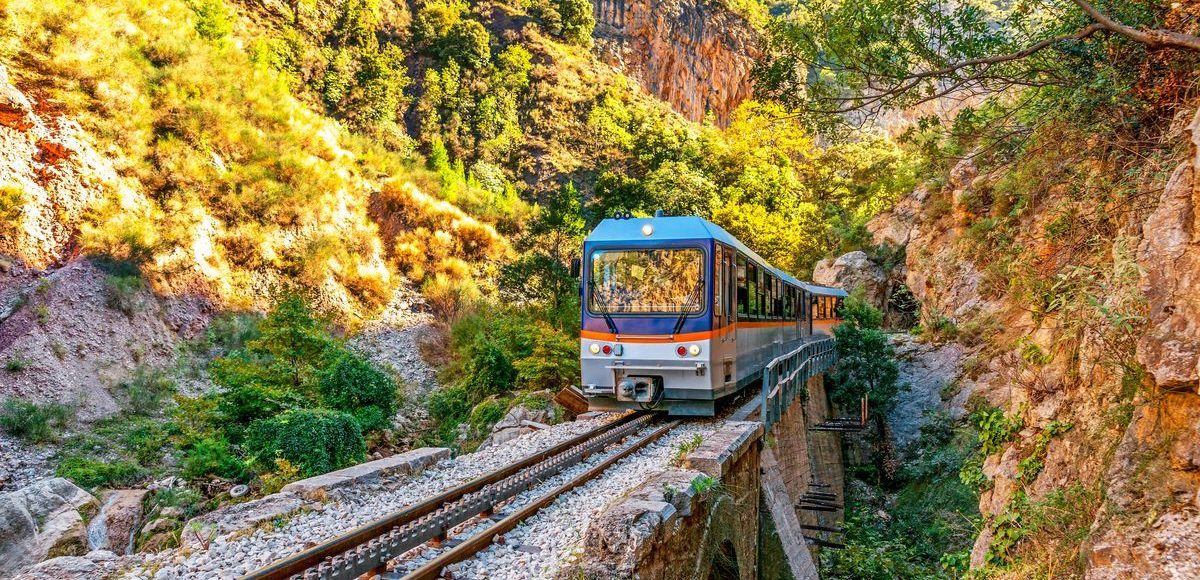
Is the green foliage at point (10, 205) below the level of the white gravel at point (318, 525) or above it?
above

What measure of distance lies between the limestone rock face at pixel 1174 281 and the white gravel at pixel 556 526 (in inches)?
164

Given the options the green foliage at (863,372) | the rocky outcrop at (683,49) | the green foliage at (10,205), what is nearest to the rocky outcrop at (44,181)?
the green foliage at (10,205)

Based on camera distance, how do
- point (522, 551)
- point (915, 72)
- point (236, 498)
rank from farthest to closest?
point (236, 498) < point (915, 72) < point (522, 551)

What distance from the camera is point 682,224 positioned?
1084cm

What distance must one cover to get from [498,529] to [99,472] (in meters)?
10.2

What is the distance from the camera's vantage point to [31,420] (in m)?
13.0

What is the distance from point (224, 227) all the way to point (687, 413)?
55.0ft

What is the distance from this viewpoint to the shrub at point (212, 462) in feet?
38.1

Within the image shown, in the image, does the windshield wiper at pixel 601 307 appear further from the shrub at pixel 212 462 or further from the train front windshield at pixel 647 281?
the shrub at pixel 212 462

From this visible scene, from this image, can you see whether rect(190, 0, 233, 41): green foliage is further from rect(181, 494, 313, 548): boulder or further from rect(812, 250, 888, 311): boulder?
rect(812, 250, 888, 311): boulder

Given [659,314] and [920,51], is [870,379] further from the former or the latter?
[920,51]

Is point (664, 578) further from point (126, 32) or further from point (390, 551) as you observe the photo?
point (126, 32)

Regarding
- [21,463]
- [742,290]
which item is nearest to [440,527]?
[742,290]

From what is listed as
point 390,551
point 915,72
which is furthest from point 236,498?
point 915,72
